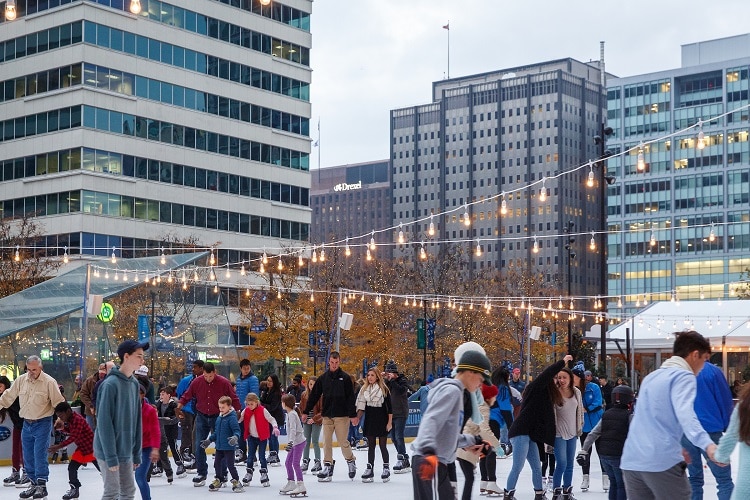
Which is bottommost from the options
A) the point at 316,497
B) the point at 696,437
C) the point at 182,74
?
the point at 316,497

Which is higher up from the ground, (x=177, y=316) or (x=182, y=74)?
(x=182, y=74)

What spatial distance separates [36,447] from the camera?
1415 cm

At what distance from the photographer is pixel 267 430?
17125mm

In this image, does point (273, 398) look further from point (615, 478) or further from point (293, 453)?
point (615, 478)

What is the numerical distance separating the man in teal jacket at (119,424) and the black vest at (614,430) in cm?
A: 483

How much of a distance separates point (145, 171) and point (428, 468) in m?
64.4

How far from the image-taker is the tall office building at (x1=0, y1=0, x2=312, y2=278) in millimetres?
66750

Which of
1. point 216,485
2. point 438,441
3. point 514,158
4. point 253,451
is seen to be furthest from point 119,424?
point 514,158

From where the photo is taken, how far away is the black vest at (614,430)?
11.6 m

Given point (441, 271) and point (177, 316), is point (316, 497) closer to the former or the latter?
point (177, 316)

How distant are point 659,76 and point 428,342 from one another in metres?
87.7

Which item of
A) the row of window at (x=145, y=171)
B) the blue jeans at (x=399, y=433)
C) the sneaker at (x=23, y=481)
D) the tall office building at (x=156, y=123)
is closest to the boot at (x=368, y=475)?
the blue jeans at (x=399, y=433)

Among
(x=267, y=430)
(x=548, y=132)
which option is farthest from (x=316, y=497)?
(x=548, y=132)

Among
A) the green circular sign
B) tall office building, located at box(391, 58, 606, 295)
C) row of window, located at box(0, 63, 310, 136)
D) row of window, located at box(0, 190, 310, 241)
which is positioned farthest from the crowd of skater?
tall office building, located at box(391, 58, 606, 295)
